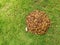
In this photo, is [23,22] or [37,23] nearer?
[37,23]

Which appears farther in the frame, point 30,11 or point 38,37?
point 30,11

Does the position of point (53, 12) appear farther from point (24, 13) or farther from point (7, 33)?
point (7, 33)

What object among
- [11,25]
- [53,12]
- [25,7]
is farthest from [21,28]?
[53,12]
